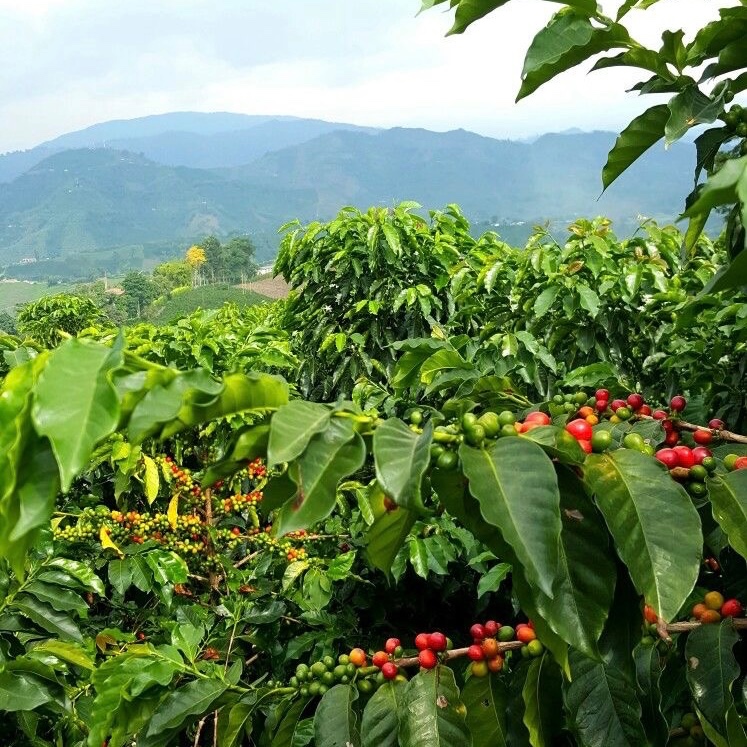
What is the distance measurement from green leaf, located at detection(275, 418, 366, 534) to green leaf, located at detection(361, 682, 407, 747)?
0.46 m

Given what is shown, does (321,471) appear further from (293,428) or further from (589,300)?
(589,300)

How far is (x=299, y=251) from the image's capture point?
17.5 feet

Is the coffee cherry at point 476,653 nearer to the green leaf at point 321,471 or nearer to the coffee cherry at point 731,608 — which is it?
the coffee cherry at point 731,608

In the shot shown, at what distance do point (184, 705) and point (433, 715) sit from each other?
578 millimetres

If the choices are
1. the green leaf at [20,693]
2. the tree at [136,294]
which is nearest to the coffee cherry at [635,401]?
the green leaf at [20,693]

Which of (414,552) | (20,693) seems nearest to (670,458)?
(20,693)

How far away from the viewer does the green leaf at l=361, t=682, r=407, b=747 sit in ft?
3.08

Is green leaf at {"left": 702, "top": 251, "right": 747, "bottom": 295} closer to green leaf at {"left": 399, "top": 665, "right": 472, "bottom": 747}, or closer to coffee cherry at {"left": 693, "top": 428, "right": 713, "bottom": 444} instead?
coffee cherry at {"left": 693, "top": 428, "right": 713, "bottom": 444}

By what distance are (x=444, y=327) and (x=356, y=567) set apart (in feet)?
7.25

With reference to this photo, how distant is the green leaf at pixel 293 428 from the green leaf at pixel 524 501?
15cm

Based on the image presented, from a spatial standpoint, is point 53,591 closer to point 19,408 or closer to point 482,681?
point 482,681

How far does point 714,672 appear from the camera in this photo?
2.51 feet

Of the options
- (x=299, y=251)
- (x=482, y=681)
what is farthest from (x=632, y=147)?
(x=299, y=251)

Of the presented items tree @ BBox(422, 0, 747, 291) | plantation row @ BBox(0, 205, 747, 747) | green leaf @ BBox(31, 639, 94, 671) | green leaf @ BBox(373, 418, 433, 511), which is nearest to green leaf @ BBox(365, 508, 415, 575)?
plantation row @ BBox(0, 205, 747, 747)
